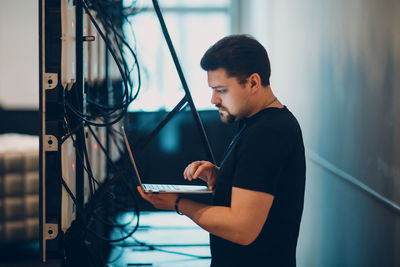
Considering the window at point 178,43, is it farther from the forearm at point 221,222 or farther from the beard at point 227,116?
the forearm at point 221,222

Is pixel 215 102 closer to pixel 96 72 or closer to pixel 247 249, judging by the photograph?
pixel 247 249

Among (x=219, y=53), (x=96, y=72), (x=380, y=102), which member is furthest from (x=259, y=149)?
(x=96, y=72)

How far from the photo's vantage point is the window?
4.73m

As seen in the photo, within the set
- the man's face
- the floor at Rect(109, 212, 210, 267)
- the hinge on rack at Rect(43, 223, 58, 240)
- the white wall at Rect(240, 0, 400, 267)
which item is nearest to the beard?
the man's face

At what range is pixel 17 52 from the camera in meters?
4.40

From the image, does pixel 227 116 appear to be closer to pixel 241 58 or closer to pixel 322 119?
pixel 241 58

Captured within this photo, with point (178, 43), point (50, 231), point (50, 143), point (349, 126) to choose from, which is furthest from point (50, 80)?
point (178, 43)

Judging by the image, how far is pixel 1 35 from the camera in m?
4.36

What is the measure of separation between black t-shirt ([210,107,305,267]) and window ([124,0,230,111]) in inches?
140

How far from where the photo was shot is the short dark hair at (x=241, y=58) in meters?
1.11

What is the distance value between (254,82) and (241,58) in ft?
0.22

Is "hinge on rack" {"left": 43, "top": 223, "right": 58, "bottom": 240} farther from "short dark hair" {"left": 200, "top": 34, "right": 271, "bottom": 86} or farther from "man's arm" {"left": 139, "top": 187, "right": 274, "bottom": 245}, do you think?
"short dark hair" {"left": 200, "top": 34, "right": 271, "bottom": 86}

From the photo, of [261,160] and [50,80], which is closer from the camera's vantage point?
[261,160]

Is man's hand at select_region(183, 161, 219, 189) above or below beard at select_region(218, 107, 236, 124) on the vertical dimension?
below
